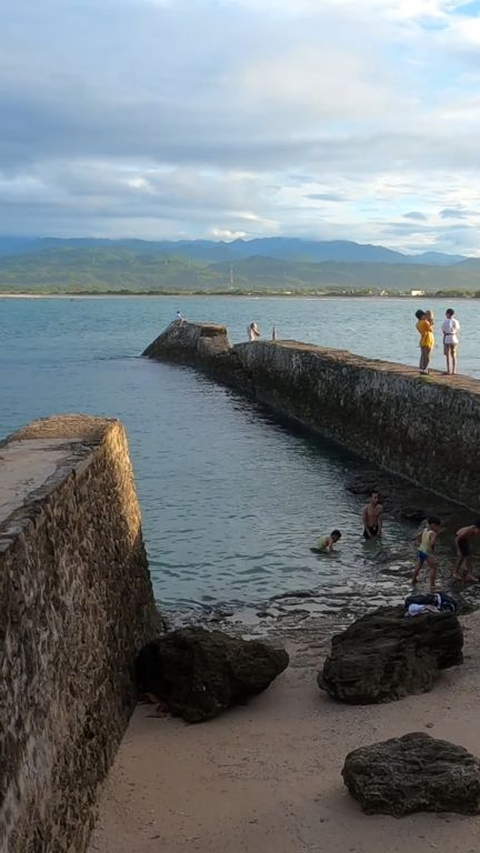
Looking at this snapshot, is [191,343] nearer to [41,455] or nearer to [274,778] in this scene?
[41,455]

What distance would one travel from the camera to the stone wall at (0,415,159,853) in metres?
5.23

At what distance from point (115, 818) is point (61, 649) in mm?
1384

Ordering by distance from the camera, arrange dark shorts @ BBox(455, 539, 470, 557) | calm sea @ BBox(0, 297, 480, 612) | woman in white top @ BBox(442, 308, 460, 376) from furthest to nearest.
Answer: woman in white top @ BBox(442, 308, 460, 376) < calm sea @ BBox(0, 297, 480, 612) < dark shorts @ BBox(455, 539, 470, 557)

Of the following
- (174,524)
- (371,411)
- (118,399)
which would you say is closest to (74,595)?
(174,524)

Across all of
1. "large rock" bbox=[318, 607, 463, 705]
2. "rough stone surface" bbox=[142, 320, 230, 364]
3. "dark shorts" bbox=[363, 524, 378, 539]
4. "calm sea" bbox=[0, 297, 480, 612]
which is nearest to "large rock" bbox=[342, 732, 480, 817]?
"large rock" bbox=[318, 607, 463, 705]

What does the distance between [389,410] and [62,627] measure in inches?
622

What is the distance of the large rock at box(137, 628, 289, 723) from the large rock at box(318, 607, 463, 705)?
74 centimetres

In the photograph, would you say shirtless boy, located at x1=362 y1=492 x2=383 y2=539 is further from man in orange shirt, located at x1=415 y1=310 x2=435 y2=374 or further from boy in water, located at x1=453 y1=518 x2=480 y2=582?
man in orange shirt, located at x1=415 y1=310 x2=435 y2=374

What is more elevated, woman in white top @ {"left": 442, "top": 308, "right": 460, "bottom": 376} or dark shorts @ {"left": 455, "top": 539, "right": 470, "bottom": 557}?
woman in white top @ {"left": 442, "top": 308, "right": 460, "bottom": 376}

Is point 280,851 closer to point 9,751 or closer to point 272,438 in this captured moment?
point 9,751

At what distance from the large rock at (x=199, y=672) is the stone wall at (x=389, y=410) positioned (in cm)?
847

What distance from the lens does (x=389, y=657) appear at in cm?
880

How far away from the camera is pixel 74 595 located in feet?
22.5

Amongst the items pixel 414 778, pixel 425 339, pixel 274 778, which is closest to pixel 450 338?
pixel 425 339
